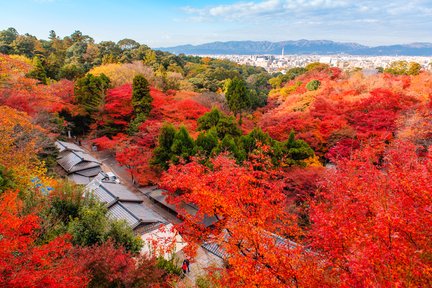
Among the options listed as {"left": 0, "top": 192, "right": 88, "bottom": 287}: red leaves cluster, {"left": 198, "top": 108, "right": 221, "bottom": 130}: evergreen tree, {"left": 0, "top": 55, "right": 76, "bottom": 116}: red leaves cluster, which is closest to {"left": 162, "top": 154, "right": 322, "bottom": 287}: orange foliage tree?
{"left": 0, "top": 192, "right": 88, "bottom": 287}: red leaves cluster

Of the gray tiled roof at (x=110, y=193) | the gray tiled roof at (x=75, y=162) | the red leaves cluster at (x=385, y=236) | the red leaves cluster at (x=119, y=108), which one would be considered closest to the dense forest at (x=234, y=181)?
the red leaves cluster at (x=385, y=236)

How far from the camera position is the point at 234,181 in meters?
10.8

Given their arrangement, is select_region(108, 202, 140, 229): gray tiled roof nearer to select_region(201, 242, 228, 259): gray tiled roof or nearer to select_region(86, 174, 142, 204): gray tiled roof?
select_region(86, 174, 142, 204): gray tiled roof

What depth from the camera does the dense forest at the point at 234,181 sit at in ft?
20.6

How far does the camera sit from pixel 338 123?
22094 millimetres

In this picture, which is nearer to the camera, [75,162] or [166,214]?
[166,214]

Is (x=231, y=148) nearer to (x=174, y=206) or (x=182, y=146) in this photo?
(x=182, y=146)

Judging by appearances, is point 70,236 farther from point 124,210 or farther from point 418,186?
point 418,186

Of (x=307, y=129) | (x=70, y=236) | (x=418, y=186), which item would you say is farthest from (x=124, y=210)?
(x=307, y=129)

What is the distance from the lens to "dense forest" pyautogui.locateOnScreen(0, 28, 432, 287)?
20.6 ft

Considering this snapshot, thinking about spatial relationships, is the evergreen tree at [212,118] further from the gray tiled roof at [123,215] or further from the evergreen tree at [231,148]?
the gray tiled roof at [123,215]

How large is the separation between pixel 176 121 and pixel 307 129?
11300 mm

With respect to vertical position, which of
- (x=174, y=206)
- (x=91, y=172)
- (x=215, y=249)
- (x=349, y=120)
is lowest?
(x=174, y=206)

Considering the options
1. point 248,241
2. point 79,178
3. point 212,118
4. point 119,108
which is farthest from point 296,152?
point 119,108
